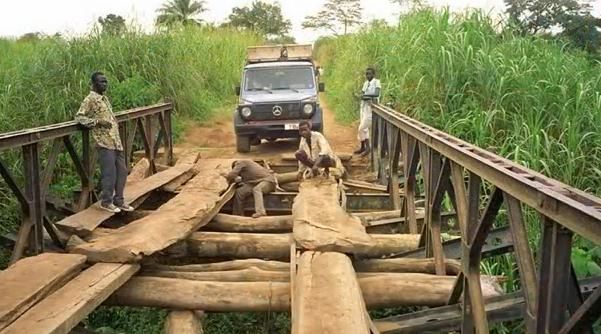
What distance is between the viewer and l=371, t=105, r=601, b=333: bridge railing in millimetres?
2205

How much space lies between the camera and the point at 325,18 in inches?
1732

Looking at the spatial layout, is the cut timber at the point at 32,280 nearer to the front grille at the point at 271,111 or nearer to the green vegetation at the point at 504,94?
the green vegetation at the point at 504,94

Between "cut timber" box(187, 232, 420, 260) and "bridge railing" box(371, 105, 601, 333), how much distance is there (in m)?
0.26

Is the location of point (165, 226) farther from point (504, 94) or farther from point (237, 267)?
point (504, 94)

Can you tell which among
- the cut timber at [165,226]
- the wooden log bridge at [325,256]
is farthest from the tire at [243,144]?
the wooden log bridge at [325,256]

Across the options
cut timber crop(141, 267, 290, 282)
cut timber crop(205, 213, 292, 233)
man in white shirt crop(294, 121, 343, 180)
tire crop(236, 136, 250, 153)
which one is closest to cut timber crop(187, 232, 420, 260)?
cut timber crop(205, 213, 292, 233)

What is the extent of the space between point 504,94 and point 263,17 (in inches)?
1502

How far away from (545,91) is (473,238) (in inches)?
192

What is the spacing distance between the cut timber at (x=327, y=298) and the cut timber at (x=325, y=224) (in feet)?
0.78

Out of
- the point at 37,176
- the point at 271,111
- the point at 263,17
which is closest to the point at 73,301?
the point at 37,176

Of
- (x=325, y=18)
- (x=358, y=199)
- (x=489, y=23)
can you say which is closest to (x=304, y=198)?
(x=358, y=199)

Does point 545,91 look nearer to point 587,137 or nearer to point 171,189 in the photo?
point 587,137

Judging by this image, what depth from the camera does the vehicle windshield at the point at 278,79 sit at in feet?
38.6

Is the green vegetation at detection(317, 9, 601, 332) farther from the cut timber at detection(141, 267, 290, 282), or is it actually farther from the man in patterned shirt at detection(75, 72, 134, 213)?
the man in patterned shirt at detection(75, 72, 134, 213)
